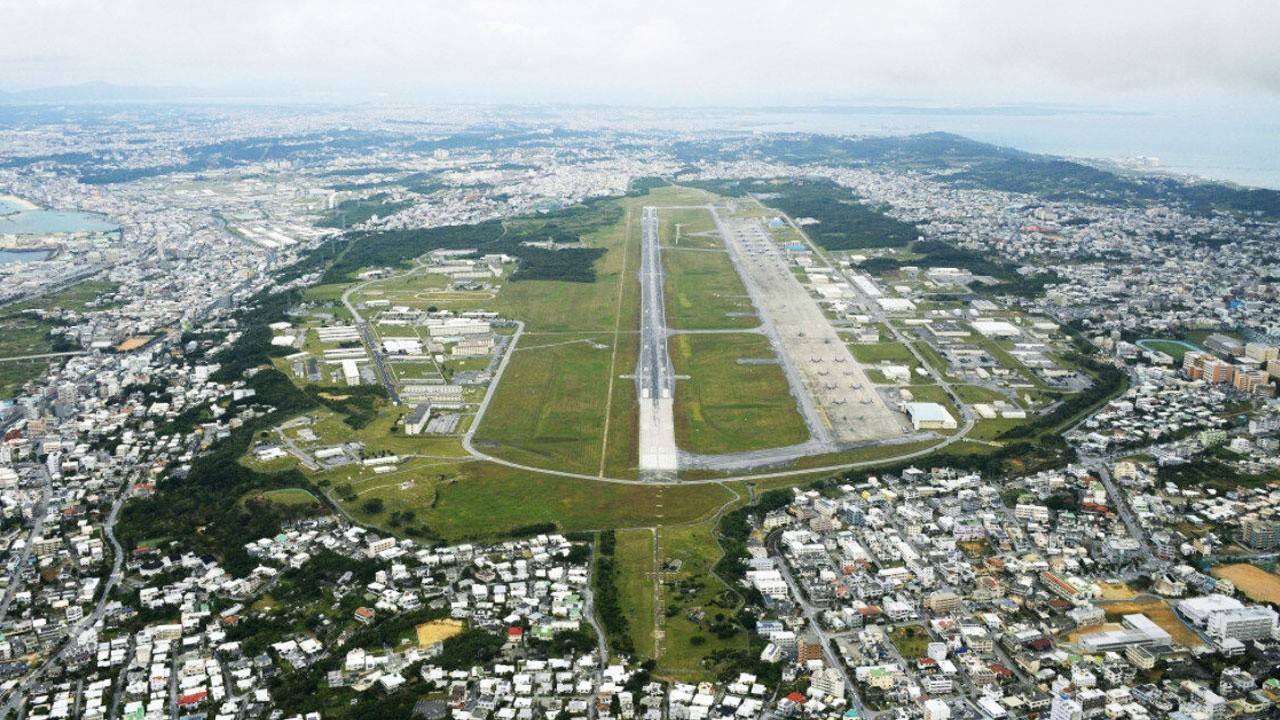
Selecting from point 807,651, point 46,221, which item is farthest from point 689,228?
point 807,651

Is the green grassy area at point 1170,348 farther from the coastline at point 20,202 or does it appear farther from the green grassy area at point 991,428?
the coastline at point 20,202

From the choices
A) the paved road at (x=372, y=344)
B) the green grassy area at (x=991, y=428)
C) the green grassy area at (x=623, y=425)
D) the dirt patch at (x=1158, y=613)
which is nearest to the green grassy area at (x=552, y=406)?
the green grassy area at (x=623, y=425)

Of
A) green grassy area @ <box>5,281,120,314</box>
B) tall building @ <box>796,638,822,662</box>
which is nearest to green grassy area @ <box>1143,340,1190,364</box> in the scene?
tall building @ <box>796,638,822,662</box>

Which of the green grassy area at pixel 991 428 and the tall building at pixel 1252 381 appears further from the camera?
the tall building at pixel 1252 381

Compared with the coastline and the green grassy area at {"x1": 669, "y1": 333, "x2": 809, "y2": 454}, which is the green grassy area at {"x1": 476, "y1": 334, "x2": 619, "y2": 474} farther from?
the coastline

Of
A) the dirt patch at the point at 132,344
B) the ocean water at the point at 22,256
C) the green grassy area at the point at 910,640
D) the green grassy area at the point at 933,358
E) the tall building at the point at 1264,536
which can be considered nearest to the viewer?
the green grassy area at the point at 910,640

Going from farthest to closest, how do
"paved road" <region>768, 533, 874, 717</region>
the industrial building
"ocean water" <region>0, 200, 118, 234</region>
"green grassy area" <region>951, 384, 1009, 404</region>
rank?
"ocean water" <region>0, 200, 118, 234</region>, "green grassy area" <region>951, 384, 1009, 404</region>, the industrial building, "paved road" <region>768, 533, 874, 717</region>

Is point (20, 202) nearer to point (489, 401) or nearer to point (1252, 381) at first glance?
point (489, 401)

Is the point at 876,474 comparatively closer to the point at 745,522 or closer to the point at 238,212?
the point at 745,522
